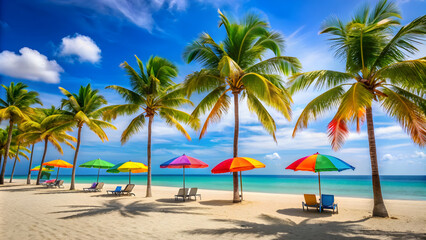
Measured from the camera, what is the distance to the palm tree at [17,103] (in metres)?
20.1

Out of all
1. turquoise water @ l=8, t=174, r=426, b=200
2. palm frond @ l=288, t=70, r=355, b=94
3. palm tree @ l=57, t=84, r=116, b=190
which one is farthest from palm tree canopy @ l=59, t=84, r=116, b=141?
turquoise water @ l=8, t=174, r=426, b=200

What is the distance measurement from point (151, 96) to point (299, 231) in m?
10.7

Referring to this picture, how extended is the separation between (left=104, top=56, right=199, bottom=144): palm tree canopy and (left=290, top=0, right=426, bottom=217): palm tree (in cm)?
701

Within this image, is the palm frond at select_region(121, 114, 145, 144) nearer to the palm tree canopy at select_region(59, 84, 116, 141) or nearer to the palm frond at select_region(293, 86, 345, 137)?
the palm tree canopy at select_region(59, 84, 116, 141)

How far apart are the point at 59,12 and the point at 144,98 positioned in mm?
8631

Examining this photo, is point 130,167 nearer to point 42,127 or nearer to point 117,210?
point 117,210

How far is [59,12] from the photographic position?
17.9 ft

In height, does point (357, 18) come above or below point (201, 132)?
above

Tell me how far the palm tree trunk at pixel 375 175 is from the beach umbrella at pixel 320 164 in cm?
69

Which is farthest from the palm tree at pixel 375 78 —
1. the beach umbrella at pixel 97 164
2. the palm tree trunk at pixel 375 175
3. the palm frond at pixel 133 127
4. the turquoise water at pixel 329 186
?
the turquoise water at pixel 329 186

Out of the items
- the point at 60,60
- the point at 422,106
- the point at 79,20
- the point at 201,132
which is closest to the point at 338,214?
the point at 422,106

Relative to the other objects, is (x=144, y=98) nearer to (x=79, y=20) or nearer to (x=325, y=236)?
(x=79, y=20)

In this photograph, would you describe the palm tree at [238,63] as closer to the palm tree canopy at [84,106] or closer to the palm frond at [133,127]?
the palm frond at [133,127]

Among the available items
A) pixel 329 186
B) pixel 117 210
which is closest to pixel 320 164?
pixel 117 210
